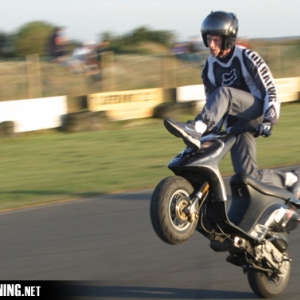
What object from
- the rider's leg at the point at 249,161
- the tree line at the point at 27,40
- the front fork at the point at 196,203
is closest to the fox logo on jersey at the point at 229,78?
the rider's leg at the point at 249,161

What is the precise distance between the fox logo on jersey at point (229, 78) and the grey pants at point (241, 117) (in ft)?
0.85

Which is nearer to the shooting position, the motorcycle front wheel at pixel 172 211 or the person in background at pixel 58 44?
the motorcycle front wheel at pixel 172 211

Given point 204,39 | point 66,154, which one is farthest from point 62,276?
point 66,154

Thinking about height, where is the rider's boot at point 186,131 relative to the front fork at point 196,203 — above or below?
above

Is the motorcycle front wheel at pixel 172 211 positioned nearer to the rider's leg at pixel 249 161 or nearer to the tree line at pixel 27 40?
the rider's leg at pixel 249 161

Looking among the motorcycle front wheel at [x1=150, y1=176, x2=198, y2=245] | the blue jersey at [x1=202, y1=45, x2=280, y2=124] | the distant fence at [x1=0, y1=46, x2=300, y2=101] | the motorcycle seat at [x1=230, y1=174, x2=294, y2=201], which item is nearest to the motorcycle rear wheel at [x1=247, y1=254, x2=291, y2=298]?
the motorcycle seat at [x1=230, y1=174, x2=294, y2=201]

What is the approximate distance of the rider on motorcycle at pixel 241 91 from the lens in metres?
4.35

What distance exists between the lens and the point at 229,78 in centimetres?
473

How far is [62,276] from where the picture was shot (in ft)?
16.3

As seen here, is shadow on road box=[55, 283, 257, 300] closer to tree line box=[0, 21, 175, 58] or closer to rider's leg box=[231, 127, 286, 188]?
rider's leg box=[231, 127, 286, 188]

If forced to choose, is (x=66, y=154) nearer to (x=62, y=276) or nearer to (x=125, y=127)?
(x=125, y=127)

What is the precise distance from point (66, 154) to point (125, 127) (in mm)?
3918

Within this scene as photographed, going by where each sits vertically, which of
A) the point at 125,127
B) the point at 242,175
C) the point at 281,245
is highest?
the point at 242,175

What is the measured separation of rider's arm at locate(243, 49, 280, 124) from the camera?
14.6ft
